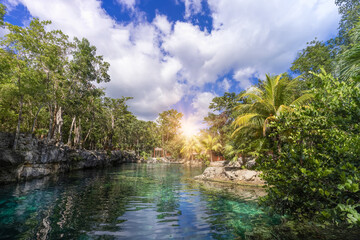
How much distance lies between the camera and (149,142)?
6088 centimetres

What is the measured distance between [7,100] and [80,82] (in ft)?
27.1

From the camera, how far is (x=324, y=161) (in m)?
3.16

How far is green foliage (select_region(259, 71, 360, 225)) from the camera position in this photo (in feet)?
8.33

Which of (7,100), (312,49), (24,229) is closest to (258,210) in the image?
(24,229)

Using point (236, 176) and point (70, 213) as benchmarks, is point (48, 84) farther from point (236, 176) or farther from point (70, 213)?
point (236, 176)

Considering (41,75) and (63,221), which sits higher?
(41,75)

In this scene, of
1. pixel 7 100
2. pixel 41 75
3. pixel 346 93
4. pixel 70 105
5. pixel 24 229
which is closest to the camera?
pixel 346 93

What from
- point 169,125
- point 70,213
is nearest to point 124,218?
point 70,213

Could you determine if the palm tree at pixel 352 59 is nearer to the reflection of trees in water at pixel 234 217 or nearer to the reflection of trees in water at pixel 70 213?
the reflection of trees in water at pixel 234 217

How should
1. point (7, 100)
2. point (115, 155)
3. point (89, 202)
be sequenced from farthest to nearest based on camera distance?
point (115, 155) < point (7, 100) < point (89, 202)

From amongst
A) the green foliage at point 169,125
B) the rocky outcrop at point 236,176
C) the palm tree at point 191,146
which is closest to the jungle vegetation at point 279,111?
the palm tree at point 191,146

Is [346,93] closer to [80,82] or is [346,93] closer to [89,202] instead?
[89,202]

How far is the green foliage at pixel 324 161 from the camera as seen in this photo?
2539 millimetres

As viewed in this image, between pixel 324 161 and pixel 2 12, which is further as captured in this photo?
pixel 2 12
